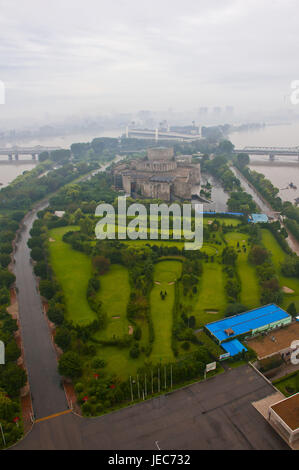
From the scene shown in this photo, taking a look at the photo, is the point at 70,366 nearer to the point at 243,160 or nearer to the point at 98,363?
the point at 98,363

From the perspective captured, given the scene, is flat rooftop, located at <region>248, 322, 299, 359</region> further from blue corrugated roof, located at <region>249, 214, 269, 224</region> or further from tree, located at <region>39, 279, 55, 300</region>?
blue corrugated roof, located at <region>249, 214, 269, 224</region>

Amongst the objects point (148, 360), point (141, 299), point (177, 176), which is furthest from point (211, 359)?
point (177, 176)

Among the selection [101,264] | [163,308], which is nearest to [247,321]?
[163,308]

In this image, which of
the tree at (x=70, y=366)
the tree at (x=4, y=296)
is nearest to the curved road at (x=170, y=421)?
the tree at (x=70, y=366)

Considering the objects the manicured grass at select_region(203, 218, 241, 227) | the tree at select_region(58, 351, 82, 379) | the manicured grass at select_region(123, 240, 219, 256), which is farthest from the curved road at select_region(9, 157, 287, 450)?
the manicured grass at select_region(203, 218, 241, 227)

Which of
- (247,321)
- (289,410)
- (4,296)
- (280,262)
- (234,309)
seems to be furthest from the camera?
(280,262)
